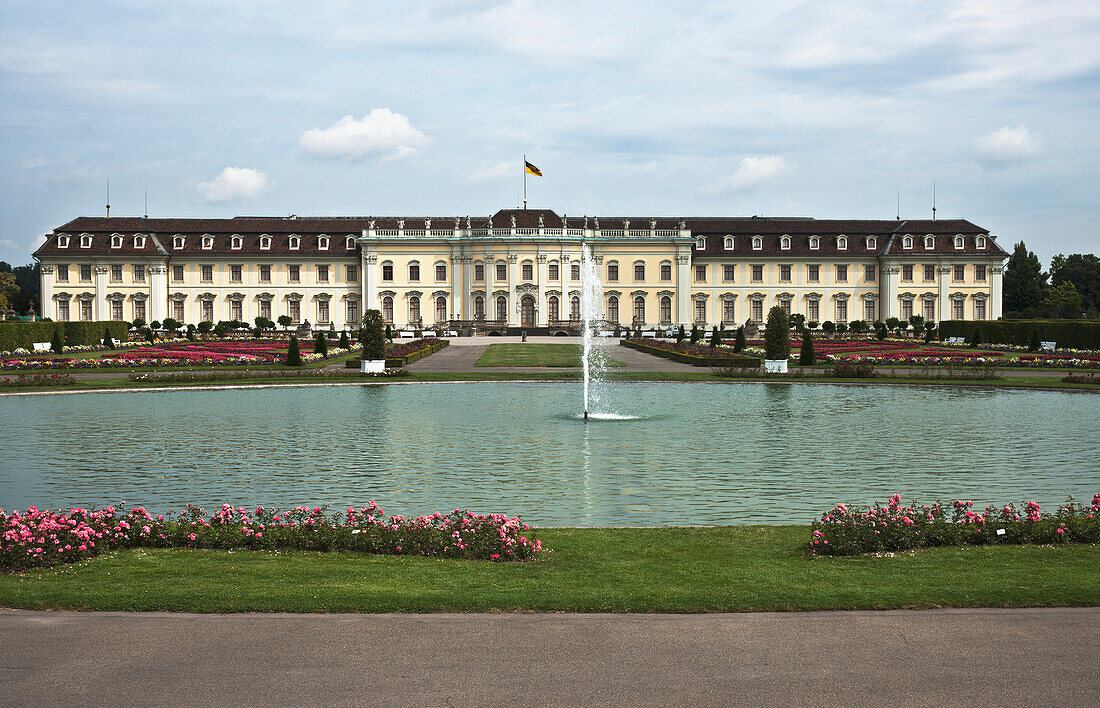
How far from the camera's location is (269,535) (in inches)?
340

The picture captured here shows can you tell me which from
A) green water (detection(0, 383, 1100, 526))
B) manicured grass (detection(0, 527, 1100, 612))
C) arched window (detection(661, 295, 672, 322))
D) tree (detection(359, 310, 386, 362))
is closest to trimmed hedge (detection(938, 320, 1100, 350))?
green water (detection(0, 383, 1100, 526))

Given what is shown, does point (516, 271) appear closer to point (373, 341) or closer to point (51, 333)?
point (51, 333)

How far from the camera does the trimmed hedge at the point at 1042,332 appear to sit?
144 ft

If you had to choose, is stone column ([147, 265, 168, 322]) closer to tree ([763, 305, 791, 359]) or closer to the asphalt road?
tree ([763, 305, 791, 359])

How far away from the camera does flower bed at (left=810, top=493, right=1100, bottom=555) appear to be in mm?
8328

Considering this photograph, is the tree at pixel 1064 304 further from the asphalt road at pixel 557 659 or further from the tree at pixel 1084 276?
the asphalt road at pixel 557 659

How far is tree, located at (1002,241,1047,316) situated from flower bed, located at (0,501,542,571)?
297ft

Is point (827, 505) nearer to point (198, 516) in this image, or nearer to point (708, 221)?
point (198, 516)

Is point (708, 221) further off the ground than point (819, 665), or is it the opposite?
point (708, 221)

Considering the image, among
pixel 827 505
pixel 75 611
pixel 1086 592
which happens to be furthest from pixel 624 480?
pixel 75 611

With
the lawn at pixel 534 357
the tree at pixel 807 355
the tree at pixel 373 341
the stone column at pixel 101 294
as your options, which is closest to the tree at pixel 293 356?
the tree at pixel 373 341

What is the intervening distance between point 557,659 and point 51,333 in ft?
152

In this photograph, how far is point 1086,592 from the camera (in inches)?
270

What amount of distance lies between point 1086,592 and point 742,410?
14.3 m
